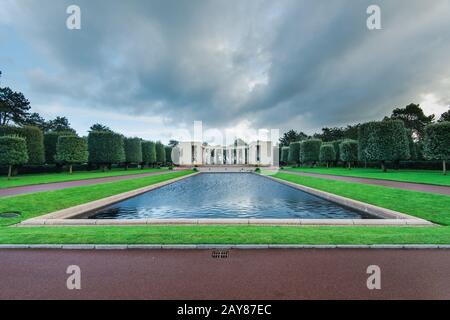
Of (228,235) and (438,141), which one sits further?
(438,141)

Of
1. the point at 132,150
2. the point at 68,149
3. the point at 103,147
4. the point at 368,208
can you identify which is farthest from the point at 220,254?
the point at 132,150

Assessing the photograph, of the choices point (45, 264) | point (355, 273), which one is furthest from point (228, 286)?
point (45, 264)

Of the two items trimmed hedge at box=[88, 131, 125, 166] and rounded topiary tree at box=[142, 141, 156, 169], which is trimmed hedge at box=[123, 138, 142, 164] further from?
trimmed hedge at box=[88, 131, 125, 166]

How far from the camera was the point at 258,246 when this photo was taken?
263 inches

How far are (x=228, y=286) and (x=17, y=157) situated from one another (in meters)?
37.7

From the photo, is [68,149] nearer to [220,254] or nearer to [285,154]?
[220,254]

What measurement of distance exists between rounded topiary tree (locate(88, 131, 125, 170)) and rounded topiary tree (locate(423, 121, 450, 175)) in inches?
2106

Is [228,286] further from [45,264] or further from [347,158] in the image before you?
[347,158]

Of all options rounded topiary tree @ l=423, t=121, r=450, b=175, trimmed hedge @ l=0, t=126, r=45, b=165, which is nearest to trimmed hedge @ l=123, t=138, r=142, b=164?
trimmed hedge @ l=0, t=126, r=45, b=165

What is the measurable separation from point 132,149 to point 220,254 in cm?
5536

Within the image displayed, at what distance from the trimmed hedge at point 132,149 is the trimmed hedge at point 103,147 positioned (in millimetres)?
7727

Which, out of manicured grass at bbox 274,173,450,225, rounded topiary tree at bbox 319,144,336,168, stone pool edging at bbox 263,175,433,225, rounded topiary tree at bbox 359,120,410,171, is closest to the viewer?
stone pool edging at bbox 263,175,433,225

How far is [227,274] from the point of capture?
5.10m

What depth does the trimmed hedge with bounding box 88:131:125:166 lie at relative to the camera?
152 ft
